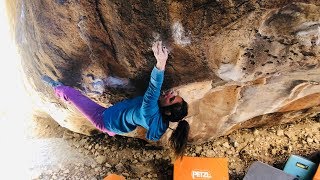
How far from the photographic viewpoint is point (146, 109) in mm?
2197

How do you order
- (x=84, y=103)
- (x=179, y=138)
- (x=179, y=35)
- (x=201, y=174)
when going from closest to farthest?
1. (x=179, y=35)
2. (x=84, y=103)
3. (x=179, y=138)
4. (x=201, y=174)

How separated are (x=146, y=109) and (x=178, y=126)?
13.3 inches

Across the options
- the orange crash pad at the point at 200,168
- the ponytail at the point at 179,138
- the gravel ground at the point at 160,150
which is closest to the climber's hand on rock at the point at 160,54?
the ponytail at the point at 179,138

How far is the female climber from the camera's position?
83.5 inches

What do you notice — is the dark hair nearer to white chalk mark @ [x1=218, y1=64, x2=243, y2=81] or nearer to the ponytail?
the ponytail

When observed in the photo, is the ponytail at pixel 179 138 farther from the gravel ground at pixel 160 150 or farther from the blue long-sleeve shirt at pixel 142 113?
the gravel ground at pixel 160 150

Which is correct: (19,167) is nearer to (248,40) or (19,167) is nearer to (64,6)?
(64,6)

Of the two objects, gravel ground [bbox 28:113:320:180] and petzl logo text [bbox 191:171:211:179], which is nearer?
petzl logo text [bbox 191:171:211:179]

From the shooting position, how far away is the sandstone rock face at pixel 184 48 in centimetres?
194

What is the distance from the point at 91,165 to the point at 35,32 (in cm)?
107

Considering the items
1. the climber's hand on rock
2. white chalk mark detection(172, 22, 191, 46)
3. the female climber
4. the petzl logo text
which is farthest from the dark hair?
white chalk mark detection(172, 22, 191, 46)

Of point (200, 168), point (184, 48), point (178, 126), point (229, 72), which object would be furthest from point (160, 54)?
point (200, 168)

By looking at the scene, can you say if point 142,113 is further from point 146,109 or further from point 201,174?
point 201,174

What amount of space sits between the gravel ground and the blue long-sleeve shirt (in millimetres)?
502
